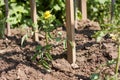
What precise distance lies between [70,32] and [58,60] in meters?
0.30

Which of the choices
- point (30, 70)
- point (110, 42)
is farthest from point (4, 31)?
point (110, 42)

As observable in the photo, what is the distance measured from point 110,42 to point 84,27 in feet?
1.74

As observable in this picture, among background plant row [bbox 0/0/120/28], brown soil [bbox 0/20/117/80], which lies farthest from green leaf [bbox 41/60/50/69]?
background plant row [bbox 0/0/120/28]

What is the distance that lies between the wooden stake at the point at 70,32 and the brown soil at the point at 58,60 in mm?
72

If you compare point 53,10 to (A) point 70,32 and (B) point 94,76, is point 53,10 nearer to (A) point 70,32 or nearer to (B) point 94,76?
(A) point 70,32

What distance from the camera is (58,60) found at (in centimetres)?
356

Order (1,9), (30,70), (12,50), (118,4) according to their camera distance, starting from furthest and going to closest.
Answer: (118,4) → (1,9) → (12,50) → (30,70)

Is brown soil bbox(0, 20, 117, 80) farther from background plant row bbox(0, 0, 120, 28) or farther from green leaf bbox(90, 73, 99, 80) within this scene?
background plant row bbox(0, 0, 120, 28)

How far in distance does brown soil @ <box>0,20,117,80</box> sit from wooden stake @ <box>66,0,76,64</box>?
7cm

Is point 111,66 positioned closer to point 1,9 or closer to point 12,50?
point 12,50

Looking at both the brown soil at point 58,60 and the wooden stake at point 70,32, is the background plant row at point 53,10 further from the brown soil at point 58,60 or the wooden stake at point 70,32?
the wooden stake at point 70,32

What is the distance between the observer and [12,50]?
3.67 m

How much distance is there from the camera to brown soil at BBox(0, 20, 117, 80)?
11.0ft

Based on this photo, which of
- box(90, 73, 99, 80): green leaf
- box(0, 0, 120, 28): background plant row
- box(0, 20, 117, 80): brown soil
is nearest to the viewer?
box(90, 73, 99, 80): green leaf
